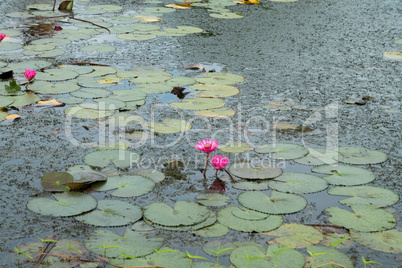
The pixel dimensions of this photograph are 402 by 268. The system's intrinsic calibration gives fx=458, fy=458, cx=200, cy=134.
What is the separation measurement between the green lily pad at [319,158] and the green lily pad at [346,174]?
39 millimetres

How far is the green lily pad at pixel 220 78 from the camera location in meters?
2.86

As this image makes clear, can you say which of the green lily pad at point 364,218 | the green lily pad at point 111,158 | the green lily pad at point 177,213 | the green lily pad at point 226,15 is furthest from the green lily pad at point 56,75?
the green lily pad at point 226,15

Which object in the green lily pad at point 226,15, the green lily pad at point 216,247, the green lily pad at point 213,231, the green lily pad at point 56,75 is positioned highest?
the green lily pad at point 226,15

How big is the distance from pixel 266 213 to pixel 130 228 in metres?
0.47

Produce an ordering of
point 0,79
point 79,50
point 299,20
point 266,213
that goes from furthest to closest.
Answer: point 299,20 < point 79,50 < point 0,79 < point 266,213

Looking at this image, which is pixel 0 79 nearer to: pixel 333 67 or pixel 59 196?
pixel 59 196

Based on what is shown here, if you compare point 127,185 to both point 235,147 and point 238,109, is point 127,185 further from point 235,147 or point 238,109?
→ point 238,109

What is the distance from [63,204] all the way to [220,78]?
5.10 feet

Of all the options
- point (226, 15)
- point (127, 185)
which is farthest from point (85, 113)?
point (226, 15)

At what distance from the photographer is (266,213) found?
1607 millimetres

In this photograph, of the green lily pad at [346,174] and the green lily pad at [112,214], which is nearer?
the green lily pad at [112,214]

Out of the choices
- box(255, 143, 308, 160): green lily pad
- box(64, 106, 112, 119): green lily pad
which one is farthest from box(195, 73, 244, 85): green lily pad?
box(255, 143, 308, 160): green lily pad

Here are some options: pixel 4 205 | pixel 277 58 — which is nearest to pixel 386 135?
pixel 277 58

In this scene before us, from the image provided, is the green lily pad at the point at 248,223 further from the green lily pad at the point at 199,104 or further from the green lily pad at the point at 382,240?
the green lily pad at the point at 199,104
